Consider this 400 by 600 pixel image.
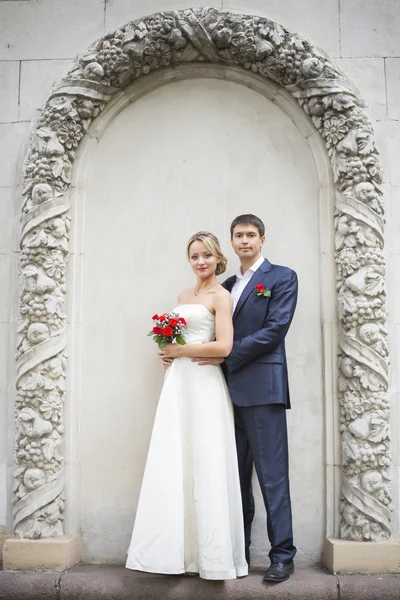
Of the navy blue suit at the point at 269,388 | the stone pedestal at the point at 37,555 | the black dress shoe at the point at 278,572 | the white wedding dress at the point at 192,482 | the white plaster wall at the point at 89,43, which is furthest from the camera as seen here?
the white plaster wall at the point at 89,43

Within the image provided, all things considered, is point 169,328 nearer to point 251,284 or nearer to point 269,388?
point 251,284

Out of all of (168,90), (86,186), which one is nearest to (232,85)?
(168,90)

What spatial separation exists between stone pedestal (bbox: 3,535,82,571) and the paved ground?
13 cm

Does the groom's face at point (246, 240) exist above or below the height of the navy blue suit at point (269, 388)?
above

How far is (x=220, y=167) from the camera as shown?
520 cm

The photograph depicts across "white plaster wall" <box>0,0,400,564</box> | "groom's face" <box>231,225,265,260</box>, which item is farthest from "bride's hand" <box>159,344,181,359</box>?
"white plaster wall" <box>0,0,400,564</box>

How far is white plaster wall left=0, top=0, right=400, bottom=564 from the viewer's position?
503cm

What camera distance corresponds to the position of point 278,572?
4324 millimetres

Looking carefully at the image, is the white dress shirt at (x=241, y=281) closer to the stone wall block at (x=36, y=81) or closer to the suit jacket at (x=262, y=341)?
the suit jacket at (x=262, y=341)

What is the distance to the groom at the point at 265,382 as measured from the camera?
14.4 feet

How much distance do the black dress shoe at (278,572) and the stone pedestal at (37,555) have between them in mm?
1406

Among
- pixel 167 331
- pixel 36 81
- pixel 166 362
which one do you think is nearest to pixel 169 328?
pixel 167 331

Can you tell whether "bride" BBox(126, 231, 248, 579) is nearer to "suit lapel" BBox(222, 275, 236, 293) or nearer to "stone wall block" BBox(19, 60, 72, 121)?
"suit lapel" BBox(222, 275, 236, 293)

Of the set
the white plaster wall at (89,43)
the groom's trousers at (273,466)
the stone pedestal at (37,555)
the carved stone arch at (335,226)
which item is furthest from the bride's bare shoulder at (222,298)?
the stone pedestal at (37,555)
